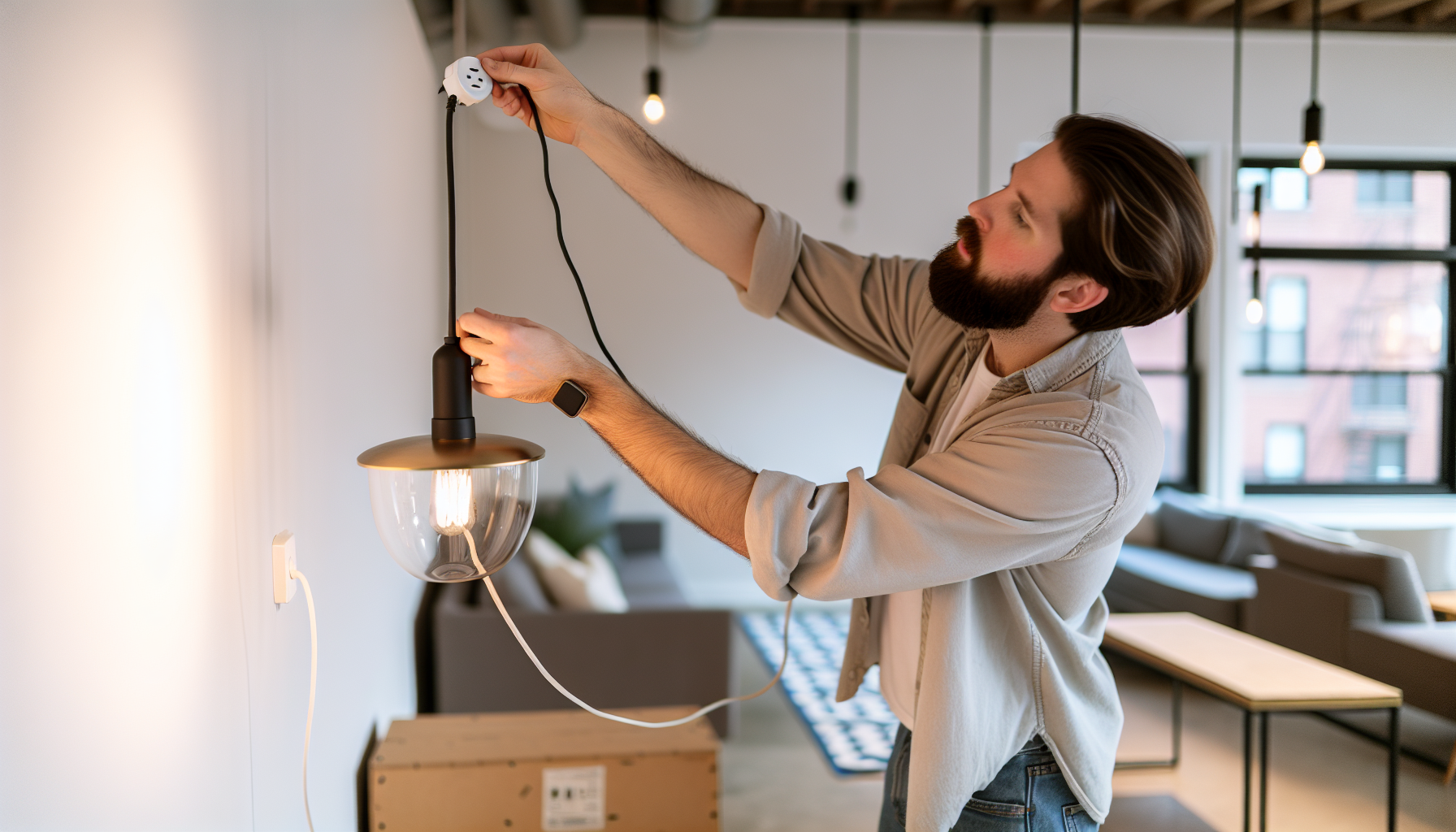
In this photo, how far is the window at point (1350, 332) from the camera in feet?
20.4

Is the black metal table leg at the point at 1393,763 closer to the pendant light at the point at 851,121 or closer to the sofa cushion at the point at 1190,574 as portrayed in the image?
the sofa cushion at the point at 1190,574

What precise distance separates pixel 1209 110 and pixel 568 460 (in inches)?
180

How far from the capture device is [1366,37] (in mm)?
6059

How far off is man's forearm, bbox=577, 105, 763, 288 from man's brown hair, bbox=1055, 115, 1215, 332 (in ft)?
1.43

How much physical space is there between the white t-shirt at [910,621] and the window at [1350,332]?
576 cm

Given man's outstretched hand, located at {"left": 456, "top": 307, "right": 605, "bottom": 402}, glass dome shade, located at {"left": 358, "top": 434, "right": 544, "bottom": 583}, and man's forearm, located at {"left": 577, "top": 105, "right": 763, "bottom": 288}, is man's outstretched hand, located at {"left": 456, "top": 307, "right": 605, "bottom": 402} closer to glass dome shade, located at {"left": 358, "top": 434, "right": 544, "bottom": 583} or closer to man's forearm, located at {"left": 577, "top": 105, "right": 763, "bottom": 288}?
glass dome shade, located at {"left": 358, "top": 434, "right": 544, "bottom": 583}

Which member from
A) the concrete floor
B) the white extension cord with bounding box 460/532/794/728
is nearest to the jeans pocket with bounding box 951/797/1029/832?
the white extension cord with bounding box 460/532/794/728

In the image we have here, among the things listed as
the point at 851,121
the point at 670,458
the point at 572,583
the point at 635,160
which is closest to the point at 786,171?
the point at 851,121

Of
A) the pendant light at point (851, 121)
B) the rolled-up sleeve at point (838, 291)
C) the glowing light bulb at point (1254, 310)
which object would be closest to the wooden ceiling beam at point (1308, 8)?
the glowing light bulb at point (1254, 310)

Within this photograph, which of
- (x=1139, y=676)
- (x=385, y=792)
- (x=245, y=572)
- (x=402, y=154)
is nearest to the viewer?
(x=245, y=572)

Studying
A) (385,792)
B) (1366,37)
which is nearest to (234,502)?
(385,792)

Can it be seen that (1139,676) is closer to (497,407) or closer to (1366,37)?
(497,407)

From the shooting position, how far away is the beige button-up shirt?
99 centimetres

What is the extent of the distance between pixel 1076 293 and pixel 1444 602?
12.0 feet
